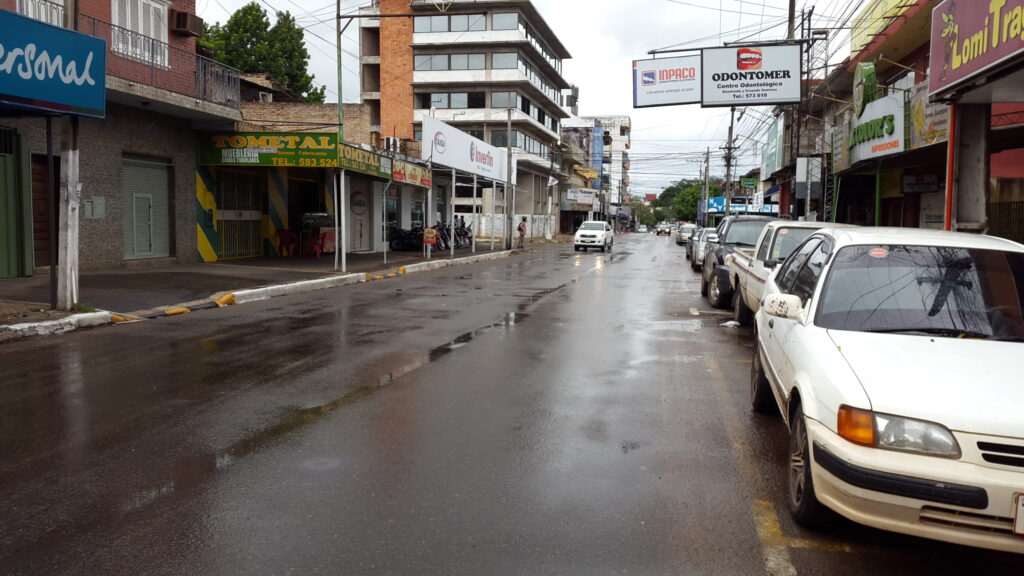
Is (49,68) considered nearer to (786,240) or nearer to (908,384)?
(786,240)

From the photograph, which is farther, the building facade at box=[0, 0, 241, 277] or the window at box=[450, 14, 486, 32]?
the window at box=[450, 14, 486, 32]

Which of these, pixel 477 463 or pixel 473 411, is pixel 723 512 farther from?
pixel 473 411

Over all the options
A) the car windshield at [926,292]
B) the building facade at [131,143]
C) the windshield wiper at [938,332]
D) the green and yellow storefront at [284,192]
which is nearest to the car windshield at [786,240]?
the car windshield at [926,292]

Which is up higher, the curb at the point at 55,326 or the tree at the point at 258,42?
the tree at the point at 258,42

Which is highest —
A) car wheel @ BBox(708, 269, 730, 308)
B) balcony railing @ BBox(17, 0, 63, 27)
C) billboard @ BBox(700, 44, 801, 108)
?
billboard @ BBox(700, 44, 801, 108)

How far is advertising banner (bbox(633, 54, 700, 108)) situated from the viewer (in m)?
30.9

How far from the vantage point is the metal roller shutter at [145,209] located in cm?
1908

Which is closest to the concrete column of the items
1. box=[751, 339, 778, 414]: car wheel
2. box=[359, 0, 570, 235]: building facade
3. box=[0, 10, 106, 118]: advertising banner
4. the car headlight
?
box=[751, 339, 778, 414]: car wheel

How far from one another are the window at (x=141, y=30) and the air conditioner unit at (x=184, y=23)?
24 cm

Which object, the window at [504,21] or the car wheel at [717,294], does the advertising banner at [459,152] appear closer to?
the car wheel at [717,294]

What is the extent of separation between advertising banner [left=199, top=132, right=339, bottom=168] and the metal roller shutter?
1.50 meters

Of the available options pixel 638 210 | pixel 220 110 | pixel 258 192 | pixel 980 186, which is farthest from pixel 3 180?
pixel 638 210

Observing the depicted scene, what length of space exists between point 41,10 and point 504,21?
145 feet

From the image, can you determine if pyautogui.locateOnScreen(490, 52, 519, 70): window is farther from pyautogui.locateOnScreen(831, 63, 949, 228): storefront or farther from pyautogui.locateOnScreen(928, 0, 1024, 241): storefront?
pyautogui.locateOnScreen(928, 0, 1024, 241): storefront
